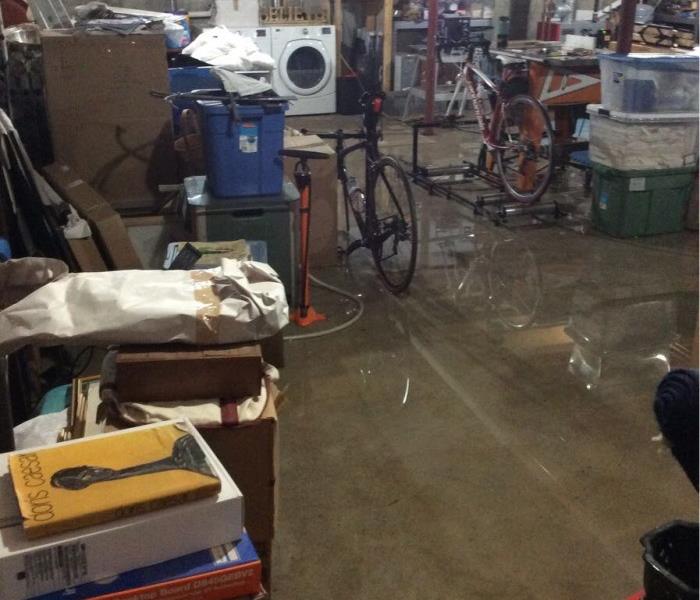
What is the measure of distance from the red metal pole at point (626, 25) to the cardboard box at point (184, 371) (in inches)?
141

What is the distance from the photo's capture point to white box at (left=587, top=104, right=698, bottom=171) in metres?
4.25

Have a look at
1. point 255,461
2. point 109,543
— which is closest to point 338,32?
point 255,461

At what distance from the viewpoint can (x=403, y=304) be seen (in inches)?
144

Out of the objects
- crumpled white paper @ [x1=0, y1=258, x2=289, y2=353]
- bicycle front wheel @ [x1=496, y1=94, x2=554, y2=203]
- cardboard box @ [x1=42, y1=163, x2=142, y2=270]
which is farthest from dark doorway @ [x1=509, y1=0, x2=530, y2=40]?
crumpled white paper @ [x1=0, y1=258, x2=289, y2=353]

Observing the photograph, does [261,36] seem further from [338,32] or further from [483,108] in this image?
[483,108]

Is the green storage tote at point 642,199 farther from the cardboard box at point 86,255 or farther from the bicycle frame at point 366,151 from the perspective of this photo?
the cardboard box at point 86,255

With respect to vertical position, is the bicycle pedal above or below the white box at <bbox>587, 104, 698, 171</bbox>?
below

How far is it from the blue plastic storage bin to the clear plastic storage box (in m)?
2.08

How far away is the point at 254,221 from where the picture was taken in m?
3.37

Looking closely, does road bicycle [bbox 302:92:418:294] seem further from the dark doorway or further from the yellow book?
the dark doorway

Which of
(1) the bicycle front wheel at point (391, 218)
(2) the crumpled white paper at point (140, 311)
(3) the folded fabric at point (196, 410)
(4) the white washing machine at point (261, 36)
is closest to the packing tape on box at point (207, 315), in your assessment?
(2) the crumpled white paper at point (140, 311)

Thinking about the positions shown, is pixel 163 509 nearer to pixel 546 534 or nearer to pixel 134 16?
pixel 546 534

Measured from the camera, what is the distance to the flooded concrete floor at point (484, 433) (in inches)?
80.7

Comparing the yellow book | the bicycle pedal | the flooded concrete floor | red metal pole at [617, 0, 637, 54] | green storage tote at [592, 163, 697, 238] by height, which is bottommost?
the flooded concrete floor
